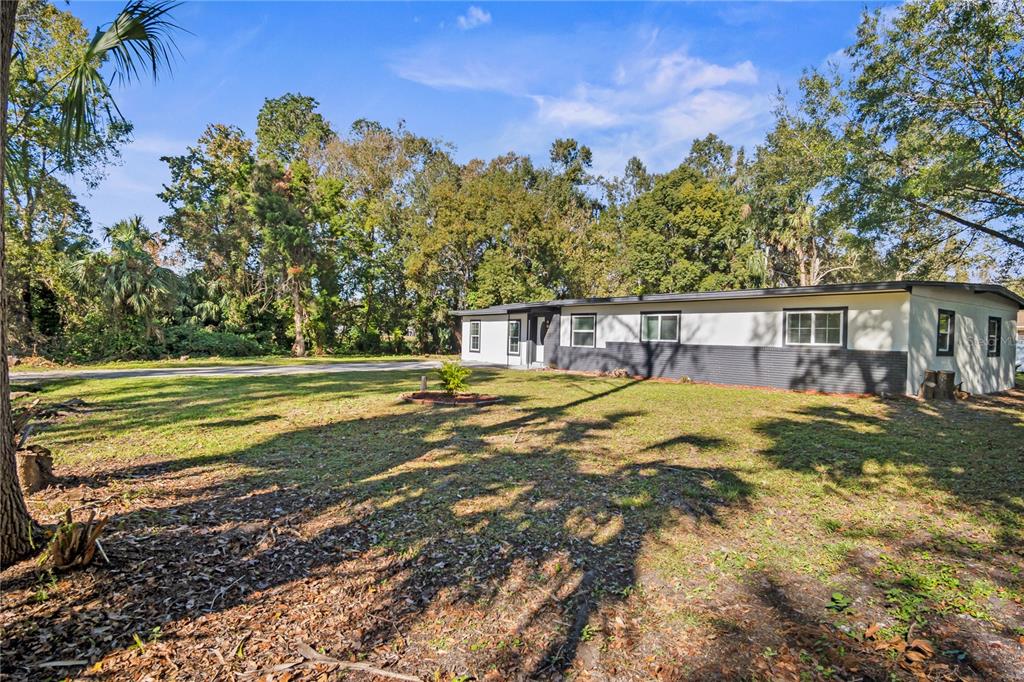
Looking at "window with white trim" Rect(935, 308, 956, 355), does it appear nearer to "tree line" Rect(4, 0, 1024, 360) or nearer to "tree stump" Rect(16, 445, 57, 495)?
"tree line" Rect(4, 0, 1024, 360)

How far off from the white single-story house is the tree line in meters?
3.35

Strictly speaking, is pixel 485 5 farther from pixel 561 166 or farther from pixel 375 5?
pixel 561 166

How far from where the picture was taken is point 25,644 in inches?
90.4

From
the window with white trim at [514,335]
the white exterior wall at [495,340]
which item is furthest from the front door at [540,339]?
the window with white trim at [514,335]

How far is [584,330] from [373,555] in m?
15.3

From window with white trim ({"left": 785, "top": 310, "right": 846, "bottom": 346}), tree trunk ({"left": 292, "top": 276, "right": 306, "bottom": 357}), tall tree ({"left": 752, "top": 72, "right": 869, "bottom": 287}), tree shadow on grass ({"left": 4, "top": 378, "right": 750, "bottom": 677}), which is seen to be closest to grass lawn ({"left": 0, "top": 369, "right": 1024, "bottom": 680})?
tree shadow on grass ({"left": 4, "top": 378, "right": 750, "bottom": 677})

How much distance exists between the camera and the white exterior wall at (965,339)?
454 inches

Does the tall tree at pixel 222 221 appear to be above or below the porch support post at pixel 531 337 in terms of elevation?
above

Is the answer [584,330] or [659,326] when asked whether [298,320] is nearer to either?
[584,330]

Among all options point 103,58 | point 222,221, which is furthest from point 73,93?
point 222,221

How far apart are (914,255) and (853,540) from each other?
2023 centimetres

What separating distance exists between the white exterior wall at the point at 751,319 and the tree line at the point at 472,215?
13.1ft

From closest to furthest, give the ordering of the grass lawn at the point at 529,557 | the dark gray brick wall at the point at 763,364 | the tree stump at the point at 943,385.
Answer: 1. the grass lawn at the point at 529,557
2. the tree stump at the point at 943,385
3. the dark gray brick wall at the point at 763,364

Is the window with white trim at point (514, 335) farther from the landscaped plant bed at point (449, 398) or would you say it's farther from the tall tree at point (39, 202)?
the tall tree at point (39, 202)
